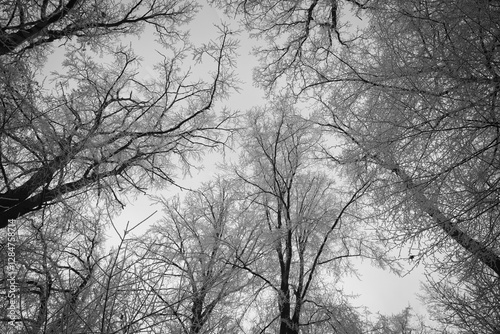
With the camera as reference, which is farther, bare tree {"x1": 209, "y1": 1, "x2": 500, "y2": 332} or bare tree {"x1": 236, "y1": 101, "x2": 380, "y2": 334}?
bare tree {"x1": 236, "y1": 101, "x2": 380, "y2": 334}

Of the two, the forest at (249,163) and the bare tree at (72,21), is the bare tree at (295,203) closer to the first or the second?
the forest at (249,163)

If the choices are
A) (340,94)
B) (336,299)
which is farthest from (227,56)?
(336,299)

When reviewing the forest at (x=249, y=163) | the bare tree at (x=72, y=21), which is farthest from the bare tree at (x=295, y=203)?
the bare tree at (x=72, y=21)

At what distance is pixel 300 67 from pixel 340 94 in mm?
1116

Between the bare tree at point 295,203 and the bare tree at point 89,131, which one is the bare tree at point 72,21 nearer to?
the bare tree at point 89,131

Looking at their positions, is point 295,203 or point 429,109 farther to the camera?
point 295,203

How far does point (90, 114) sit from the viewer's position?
3.23 meters

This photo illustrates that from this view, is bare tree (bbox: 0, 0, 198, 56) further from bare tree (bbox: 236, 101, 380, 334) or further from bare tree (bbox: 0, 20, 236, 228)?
bare tree (bbox: 236, 101, 380, 334)

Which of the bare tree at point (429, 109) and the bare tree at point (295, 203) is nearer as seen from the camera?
the bare tree at point (429, 109)

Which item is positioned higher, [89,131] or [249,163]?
[249,163]

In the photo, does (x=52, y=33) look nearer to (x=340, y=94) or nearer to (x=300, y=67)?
(x=300, y=67)

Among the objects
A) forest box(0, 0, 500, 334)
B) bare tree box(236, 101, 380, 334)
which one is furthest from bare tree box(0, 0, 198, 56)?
bare tree box(236, 101, 380, 334)

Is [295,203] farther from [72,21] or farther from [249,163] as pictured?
[72,21]

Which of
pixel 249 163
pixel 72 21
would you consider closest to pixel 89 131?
pixel 72 21
